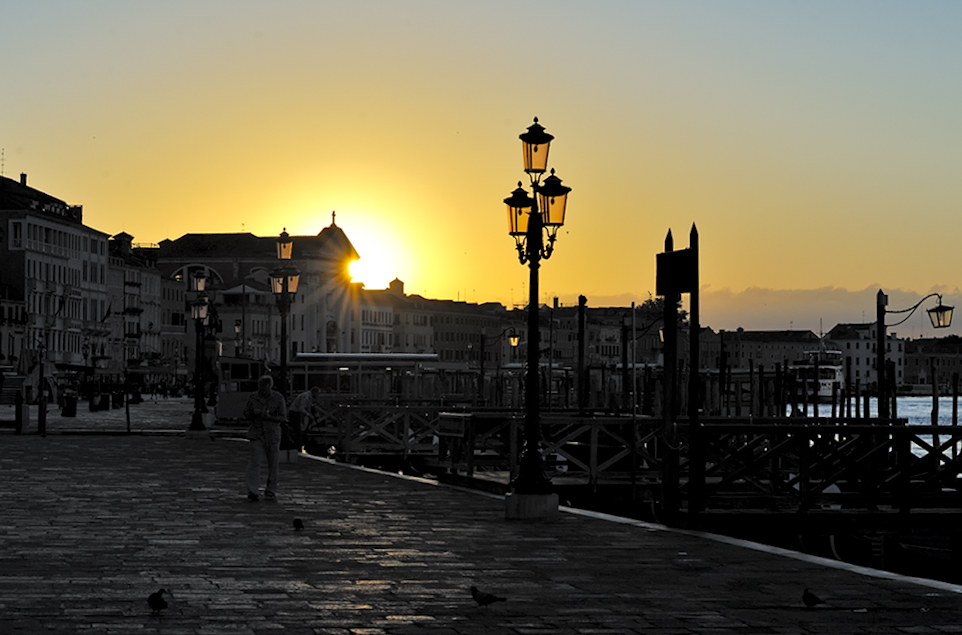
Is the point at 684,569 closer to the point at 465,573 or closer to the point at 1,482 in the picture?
the point at 465,573

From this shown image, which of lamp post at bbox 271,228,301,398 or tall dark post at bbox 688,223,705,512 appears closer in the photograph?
tall dark post at bbox 688,223,705,512

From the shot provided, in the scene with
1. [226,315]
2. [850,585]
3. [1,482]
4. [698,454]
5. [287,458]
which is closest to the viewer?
[850,585]

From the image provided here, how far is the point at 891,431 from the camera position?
1797 centimetres

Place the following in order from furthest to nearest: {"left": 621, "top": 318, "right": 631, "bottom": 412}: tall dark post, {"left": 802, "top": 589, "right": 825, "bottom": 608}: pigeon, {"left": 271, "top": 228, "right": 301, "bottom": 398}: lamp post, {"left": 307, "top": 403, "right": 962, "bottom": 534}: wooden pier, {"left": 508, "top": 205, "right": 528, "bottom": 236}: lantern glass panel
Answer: {"left": 621, "top": 318, "right": 631, "bottom": 412}: tall dark post, {"left": 271, "top": 228, "right": 301, "bottom": 398}: lamp post, {"left": 508, "top": 205, "right": 528, "bottom": 236}: lantern glass panel, {"left": 307, "top": 403, "right": 962, "bottom": 534}: wooden pier, {"left": 802, "top": 589, "right": 825, "bottom": 608}: pigeon

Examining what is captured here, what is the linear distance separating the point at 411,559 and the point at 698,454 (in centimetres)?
455

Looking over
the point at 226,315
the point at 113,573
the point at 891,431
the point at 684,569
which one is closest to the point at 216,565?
the point at 113,573

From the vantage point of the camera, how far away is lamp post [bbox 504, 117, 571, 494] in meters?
17.0

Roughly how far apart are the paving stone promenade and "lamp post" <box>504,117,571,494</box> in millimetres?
641

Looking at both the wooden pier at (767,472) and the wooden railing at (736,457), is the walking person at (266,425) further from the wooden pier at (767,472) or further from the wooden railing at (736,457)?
the wooden railing at (736,457)

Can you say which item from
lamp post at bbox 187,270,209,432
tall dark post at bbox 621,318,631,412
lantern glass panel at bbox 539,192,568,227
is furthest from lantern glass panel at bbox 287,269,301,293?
→ lantern glass panel at bbox 539,192,568,227

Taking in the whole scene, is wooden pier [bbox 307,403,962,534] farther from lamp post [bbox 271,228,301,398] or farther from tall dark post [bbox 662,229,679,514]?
lamp post [bbox 271,228,301,398]

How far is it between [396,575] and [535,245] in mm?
6498

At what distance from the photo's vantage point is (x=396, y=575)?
1189 centimetres

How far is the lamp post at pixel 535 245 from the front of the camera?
17000 mm
